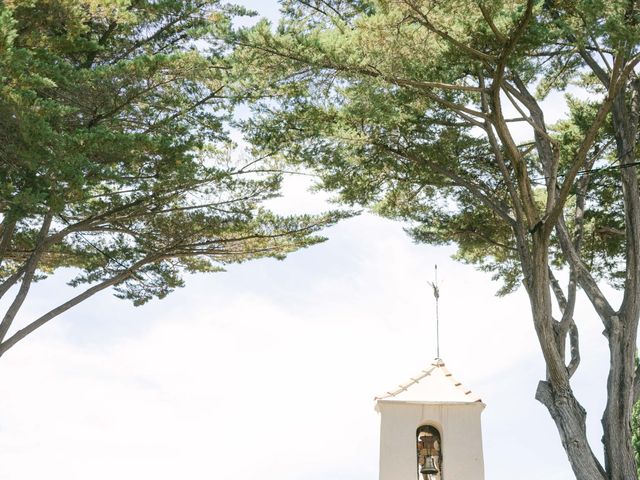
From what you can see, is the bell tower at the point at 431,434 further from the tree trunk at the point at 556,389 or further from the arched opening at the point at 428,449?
the tree trunk at the point at 556,389

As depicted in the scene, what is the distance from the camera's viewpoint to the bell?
29.0ft

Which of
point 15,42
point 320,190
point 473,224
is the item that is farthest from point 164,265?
point 473,224

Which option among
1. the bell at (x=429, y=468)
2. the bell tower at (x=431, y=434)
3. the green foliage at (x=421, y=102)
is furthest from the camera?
the bell tower at (x=431, y=434)

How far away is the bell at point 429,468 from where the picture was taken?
8.84m

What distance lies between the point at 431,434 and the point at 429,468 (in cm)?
72

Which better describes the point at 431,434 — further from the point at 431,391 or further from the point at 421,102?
the point at 421,102

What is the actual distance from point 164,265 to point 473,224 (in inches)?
201

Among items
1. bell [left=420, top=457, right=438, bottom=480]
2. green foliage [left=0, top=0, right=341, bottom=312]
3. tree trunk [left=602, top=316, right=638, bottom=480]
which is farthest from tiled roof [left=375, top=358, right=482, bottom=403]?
green foliage [left=0, top=0, right=341, bottom=312]

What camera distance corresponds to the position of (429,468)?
8.86 m

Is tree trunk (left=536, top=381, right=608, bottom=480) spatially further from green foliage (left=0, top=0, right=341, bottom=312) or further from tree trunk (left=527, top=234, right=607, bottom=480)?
green foliage (left=0, top=0, right=341, bottom=312)

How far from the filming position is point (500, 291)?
41.6ft

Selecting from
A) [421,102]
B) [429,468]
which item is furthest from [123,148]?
[429,468]

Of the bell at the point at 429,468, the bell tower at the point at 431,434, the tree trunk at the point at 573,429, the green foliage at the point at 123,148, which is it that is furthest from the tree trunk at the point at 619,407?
the green foliage at the point at 123,148

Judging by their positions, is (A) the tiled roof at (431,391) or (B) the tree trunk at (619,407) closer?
(B) the tree trunk at (619,407)
